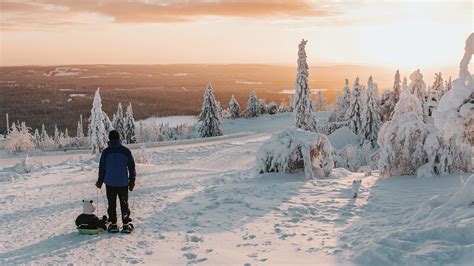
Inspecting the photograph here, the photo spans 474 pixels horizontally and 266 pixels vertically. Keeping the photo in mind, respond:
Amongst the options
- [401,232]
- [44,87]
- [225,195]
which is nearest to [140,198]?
[225,195]

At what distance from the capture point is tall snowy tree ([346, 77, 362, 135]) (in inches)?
1707

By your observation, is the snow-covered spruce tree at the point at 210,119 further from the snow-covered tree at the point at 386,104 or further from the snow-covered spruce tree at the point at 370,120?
the snow-covered spruce tree at the point at 370,120

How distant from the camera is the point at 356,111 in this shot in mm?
44188

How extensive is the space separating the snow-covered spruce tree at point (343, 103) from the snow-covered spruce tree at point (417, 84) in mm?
9465

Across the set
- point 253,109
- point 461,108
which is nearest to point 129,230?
point 461,108

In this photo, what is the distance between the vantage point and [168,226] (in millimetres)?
9781

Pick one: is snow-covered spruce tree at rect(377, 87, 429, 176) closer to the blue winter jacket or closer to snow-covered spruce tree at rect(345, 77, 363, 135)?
the blue winter jacket

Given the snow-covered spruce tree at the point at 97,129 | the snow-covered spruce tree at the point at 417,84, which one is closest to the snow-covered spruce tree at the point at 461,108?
the snow-covered spruce tree at the point at 97,129

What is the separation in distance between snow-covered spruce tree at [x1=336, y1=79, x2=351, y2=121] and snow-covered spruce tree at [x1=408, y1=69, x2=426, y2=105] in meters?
9.46

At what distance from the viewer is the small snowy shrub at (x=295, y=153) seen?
1548 cm

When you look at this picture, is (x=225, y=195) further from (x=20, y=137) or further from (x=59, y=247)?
(x=20, y=137)

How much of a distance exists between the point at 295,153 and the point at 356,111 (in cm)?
3034

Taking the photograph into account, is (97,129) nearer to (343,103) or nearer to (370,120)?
(370,120)

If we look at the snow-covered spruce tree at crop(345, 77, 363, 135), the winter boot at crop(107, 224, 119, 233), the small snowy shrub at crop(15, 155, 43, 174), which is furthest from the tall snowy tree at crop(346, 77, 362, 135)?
the winter boot at crop(107, 224, 119, 233)
